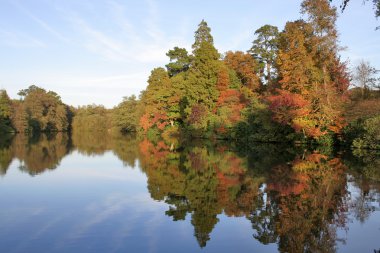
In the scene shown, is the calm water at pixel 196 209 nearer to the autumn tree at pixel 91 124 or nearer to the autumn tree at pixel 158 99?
the autumn tree at pixel 158 99

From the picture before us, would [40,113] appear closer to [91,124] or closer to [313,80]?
[91,124]

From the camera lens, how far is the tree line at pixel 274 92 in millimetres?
26031

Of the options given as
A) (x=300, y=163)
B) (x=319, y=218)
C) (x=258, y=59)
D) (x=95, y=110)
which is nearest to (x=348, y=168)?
(x=300, y=163)

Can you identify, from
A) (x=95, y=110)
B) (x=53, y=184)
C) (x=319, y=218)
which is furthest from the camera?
(x=95, y=110)

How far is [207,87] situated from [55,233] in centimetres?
3380

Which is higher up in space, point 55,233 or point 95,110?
point 95,110

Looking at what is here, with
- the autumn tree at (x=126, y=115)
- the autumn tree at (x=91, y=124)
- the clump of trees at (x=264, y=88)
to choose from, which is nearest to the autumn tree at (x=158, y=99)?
the clump of trees at (x=264, y=88)

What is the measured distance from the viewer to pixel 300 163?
18125mm

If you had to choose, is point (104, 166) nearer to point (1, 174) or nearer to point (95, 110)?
point (1, 174)

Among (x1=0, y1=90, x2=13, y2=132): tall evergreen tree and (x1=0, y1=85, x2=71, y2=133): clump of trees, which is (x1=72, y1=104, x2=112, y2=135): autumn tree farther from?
(x1=0, y1=90, x2=13, y2=132): tall evergreen tree

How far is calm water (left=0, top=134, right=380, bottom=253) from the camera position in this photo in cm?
696

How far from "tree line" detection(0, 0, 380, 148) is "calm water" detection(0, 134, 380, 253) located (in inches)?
373

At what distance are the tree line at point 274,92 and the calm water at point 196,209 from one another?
31.1 ft

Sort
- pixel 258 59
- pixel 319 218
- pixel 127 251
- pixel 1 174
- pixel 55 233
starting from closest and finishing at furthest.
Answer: pixel 127 251 → pixel 55 233 → pixel 319 218 → pixel 1 174 → pixel 258 59
